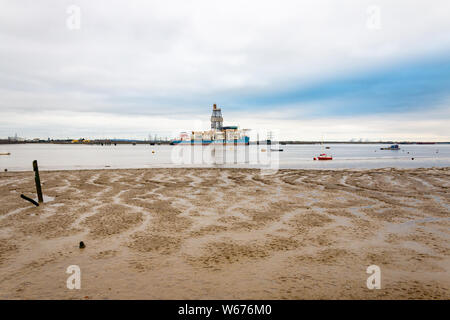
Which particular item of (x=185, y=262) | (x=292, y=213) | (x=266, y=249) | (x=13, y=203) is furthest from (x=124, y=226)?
(x=13, y=203)

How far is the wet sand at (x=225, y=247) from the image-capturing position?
19.4ft

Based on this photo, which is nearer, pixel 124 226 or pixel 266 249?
pixel 266 249

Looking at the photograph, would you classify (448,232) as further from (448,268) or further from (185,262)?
(185,262)

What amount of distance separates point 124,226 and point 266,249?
577cm

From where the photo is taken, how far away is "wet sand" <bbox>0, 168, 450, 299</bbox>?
5906 mm

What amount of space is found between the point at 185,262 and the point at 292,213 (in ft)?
22.5

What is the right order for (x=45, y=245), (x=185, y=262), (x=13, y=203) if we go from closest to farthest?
(x=185, y=262)
(x=45, y=245)
(x=13, y=203)

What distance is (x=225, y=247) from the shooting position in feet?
27.5

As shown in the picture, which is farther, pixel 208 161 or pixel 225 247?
pixel 208 161

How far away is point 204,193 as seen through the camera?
18.0m

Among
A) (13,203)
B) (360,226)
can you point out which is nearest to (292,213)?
(360,226)

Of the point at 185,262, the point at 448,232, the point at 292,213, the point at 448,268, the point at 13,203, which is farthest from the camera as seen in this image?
the point at 13,203

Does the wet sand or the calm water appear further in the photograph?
the calm water

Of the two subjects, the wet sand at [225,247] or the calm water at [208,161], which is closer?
the wet sand at [225,247]
